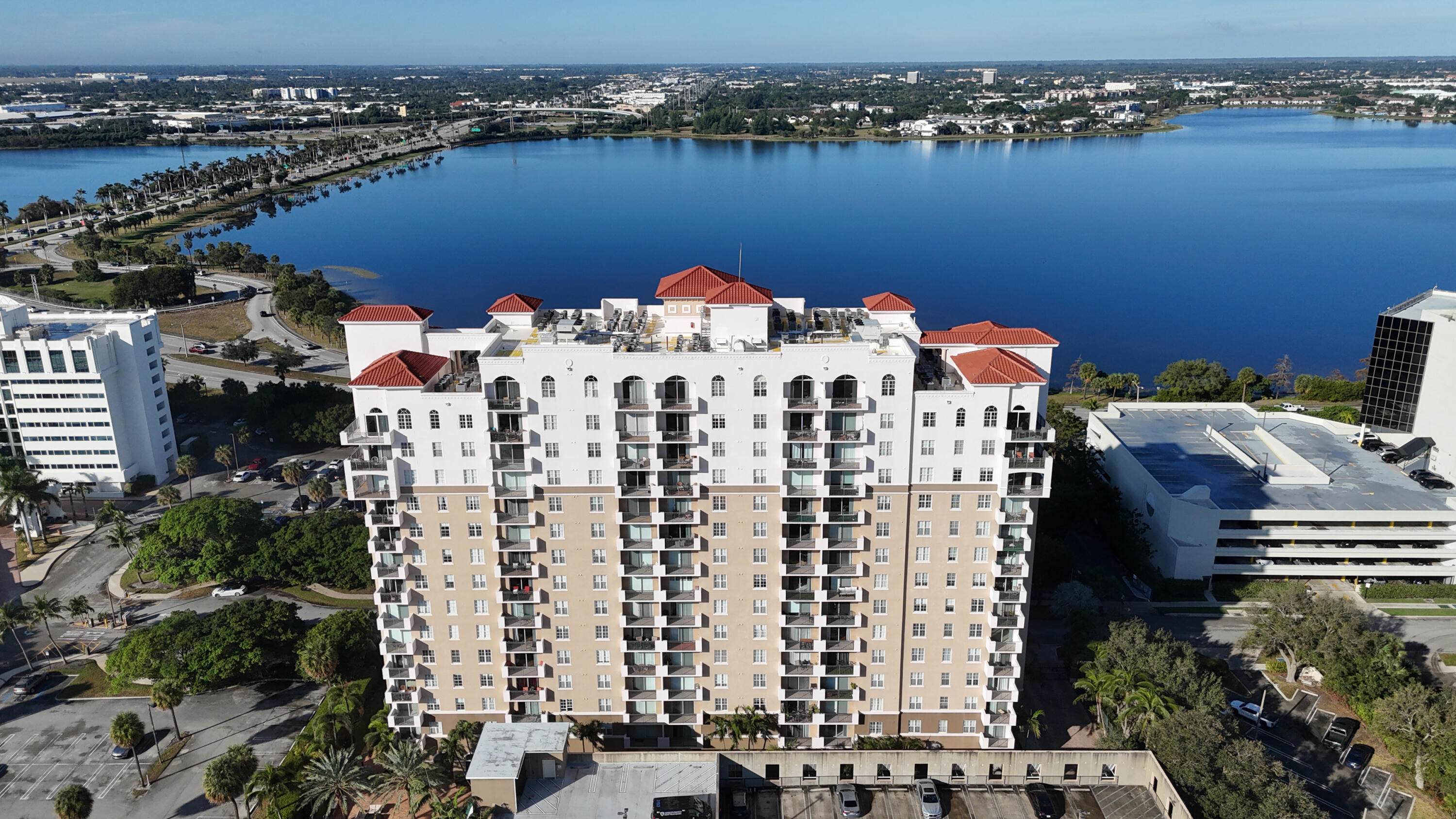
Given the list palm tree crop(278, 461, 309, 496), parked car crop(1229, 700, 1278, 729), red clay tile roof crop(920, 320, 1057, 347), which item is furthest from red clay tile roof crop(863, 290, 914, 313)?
palm tree crop(278, 461, 309, 496)

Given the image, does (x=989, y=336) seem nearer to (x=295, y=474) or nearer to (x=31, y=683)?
(x=31, y=683)

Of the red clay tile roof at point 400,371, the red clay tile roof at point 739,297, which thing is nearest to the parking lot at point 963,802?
the red clay tile roof at point 739,297

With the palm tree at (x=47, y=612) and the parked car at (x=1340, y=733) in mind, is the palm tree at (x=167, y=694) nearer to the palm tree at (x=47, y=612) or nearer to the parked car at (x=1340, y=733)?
the palm tree at (x=47, y=612)

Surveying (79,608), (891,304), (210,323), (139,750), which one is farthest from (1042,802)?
(210,323)

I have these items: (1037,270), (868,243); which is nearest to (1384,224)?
(1037,270)

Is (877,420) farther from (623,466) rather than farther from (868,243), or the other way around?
(868,243)

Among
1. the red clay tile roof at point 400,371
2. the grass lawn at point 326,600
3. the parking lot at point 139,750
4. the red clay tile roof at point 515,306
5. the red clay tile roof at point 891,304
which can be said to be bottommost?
the grass lawn at point 326,600

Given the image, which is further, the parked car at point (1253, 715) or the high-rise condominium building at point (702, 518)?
the parked car at point (1253, 715)
